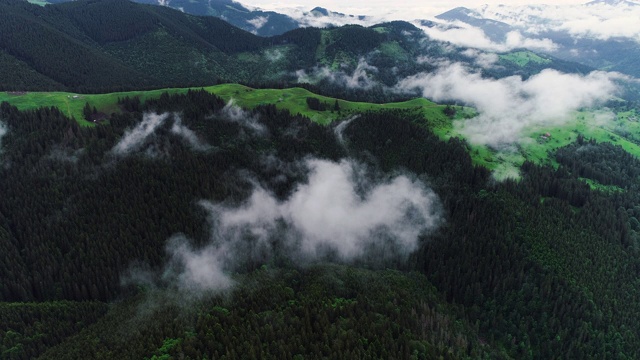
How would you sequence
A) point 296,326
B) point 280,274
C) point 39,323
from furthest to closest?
1. point 280,274
2. point 39,323
3. point 296,326

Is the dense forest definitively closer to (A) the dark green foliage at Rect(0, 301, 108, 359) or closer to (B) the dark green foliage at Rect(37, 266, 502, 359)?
(A) the dark green foliage at Rect(0, 301, 108, 359)

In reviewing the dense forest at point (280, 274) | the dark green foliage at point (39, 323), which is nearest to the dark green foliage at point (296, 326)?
the dense forest at point (280, 274)

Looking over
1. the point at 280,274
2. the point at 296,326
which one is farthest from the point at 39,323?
the point at 296,326

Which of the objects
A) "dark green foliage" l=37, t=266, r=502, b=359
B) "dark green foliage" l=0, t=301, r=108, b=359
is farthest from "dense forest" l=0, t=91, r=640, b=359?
"dark green foliage" l=37, t=266, r=502, b=359

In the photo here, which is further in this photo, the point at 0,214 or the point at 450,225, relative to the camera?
the point at 450,225

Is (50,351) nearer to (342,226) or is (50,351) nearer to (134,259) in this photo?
(134,259)

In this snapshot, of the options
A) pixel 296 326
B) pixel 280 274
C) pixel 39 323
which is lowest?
pixel 280 274

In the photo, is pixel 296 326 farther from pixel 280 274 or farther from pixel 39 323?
pixel 39 323

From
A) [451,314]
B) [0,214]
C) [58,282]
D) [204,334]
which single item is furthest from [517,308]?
[0,214]
